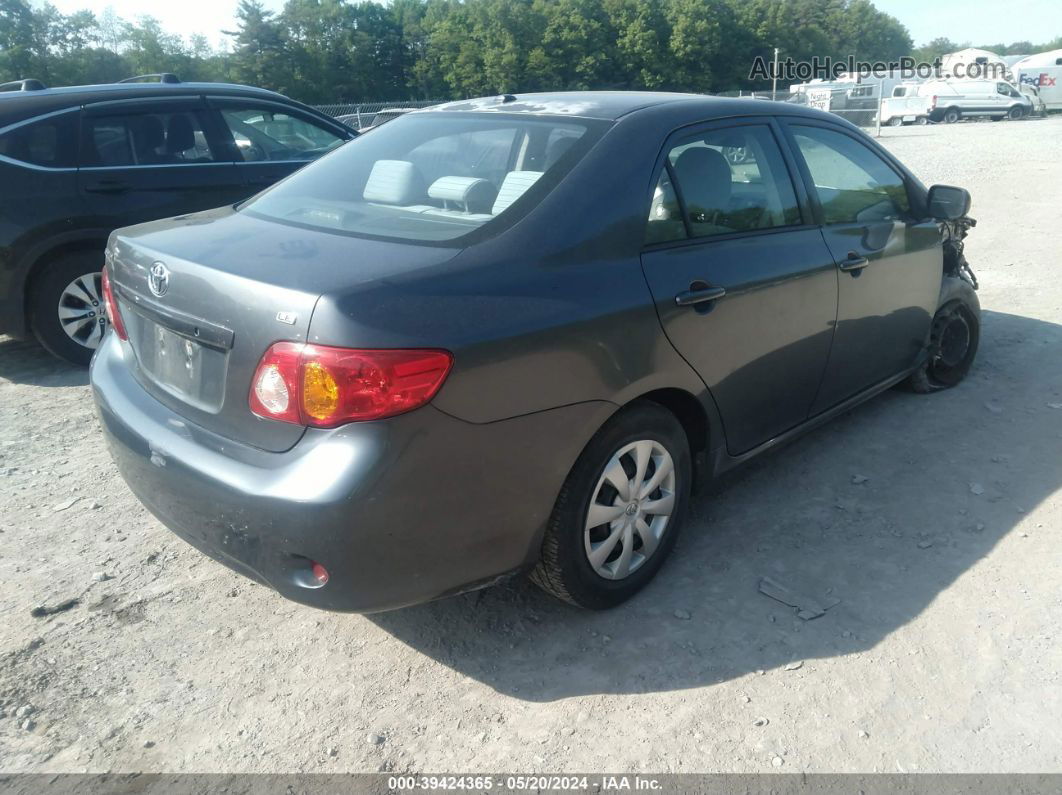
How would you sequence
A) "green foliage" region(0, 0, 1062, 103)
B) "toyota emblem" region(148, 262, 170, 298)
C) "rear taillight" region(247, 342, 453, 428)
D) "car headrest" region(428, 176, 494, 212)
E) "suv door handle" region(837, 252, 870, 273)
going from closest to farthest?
"rear taillight" region(247, 342, 453, 428), "toyota emblem" region(148, 262, 170, 298), "car headrest" region(428, 176, 494, 212), "suv door handle" region(837, 252, 870, 273), "green foliage" region(0, 0, 1062, 103)

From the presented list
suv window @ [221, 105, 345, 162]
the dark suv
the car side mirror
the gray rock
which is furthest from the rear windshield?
suv window @ [221, 105, 345, 162]

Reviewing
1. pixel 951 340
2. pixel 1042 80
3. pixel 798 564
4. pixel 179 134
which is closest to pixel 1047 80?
pixel 1042 80

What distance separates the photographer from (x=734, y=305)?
10.5 feet

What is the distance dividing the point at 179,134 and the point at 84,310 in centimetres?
141

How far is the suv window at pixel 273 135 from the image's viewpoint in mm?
6379

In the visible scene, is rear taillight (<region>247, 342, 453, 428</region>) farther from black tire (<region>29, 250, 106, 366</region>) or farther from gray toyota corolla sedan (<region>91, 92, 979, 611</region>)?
black tire (<region>29, 250, 106, 366</region>)

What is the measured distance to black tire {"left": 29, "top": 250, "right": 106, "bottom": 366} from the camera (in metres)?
5.54

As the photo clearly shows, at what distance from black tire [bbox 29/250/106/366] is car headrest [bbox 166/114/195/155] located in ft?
3.06

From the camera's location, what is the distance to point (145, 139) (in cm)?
594

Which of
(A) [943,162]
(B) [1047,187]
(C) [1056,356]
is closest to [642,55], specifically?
(A) [943,162]

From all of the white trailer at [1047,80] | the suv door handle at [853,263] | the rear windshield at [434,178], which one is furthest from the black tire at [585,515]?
the white trailer at [1047,80]

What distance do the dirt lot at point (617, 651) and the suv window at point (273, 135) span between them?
3.10 meters

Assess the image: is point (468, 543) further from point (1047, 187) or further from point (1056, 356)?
point (1047, 187)

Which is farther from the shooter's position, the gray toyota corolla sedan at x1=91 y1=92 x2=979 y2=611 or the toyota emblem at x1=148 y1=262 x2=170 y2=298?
the toyota emblem at x1=148 y1=262 x2=170 y2=298
